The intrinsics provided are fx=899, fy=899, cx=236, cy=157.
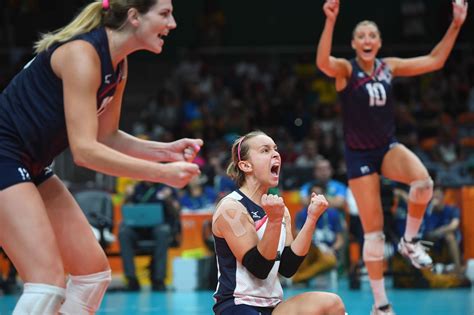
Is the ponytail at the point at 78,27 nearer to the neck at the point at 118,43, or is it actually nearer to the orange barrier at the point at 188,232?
the neck at the point at 118,43

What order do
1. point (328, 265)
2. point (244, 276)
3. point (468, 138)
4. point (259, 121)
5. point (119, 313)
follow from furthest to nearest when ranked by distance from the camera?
point (259, 121) < point (468, 138) < point (328, 265) < point (119, 313) < point (244, 276)

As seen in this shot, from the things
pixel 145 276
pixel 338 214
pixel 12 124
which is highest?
pixel 12 124

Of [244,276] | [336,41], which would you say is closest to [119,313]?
[244,276]

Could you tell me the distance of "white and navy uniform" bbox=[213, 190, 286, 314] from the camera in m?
4.73

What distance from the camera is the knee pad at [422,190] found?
7504 millimetres

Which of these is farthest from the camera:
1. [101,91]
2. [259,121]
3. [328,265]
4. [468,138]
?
[259,121]

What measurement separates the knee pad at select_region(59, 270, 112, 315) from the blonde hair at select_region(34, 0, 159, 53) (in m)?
1.21

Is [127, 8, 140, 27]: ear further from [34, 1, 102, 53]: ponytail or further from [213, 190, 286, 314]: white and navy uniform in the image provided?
[213, 190, 286, 314]: white and navy uniform

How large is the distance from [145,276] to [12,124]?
30.6 feet

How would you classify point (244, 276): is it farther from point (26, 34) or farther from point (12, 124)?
point (26, 34)

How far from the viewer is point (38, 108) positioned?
4289 mm

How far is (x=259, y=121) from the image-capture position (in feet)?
58.9

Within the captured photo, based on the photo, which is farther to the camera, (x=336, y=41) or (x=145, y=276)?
(x=336, y=41)

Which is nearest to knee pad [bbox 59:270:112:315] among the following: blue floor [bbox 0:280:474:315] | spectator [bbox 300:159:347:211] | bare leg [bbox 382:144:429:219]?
bare leg [bbox 382:144:429:219]
